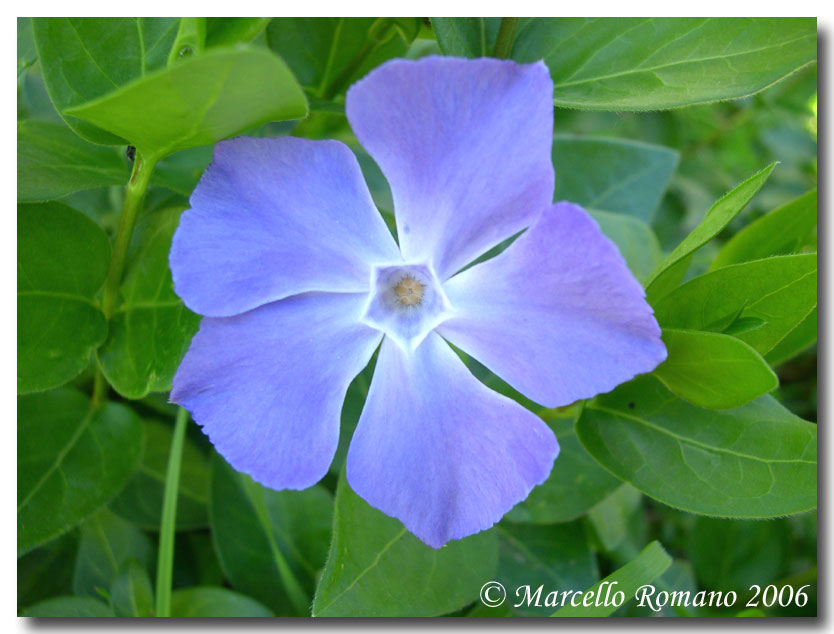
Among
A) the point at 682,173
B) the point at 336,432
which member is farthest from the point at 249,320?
the point at 682,173

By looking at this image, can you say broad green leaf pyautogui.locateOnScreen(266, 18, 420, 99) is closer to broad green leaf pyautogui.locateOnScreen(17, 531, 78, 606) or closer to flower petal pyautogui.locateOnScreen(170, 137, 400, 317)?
flower petal pyautogui.locateOnScreen(170, 137, 400, 317)

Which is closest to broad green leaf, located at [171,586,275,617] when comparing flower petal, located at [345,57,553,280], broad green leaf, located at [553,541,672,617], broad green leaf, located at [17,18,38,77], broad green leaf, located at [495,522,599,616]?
broad green leaf, located at [495,522,599,616]

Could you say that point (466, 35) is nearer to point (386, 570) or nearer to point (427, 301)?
point (427, 301)

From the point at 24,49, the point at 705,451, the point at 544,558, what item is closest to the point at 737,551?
the point at 544,558

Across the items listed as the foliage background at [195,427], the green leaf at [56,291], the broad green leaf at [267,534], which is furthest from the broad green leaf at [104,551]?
the green leaf at [56,291]

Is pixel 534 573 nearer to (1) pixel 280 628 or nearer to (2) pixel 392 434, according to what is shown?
(1) pixel 280 628

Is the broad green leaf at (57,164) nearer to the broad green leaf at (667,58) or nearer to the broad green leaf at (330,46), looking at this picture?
the broad green leaf at (330,46)
